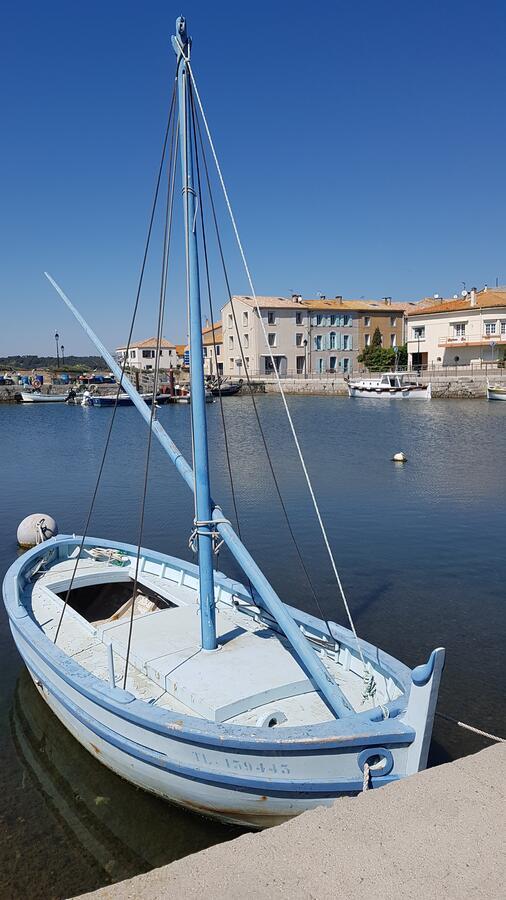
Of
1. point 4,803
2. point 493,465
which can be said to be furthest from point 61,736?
point 493,465

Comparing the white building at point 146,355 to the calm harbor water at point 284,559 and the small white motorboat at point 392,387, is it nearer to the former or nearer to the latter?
the small white motorboat at point 392,387

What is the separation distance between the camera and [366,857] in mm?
4695

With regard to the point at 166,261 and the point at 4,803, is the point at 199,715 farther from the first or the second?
the point at 166,261

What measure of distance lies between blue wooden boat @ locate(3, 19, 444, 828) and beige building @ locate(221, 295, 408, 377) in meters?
76.3

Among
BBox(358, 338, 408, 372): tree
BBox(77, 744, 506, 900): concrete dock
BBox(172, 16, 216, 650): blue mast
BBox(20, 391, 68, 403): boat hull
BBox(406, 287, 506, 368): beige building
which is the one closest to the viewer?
BBox(77, 744, 506, 900): concrete dock

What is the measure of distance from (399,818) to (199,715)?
2.82 metres

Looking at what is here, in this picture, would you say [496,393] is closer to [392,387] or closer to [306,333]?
[392,387]

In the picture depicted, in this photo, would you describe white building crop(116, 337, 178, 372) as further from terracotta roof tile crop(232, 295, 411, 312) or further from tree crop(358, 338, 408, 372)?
tree crop(358, 338, 408, 372)

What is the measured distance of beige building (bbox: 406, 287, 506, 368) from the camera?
7381cm

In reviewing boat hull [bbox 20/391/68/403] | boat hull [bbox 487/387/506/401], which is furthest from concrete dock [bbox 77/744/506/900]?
boat hull [bbox 20/391/68/403]

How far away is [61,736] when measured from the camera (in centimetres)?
968

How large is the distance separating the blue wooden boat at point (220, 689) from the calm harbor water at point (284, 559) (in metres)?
0.66

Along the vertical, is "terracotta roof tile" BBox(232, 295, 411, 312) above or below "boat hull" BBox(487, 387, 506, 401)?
above

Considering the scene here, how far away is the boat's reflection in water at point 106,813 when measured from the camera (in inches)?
286
